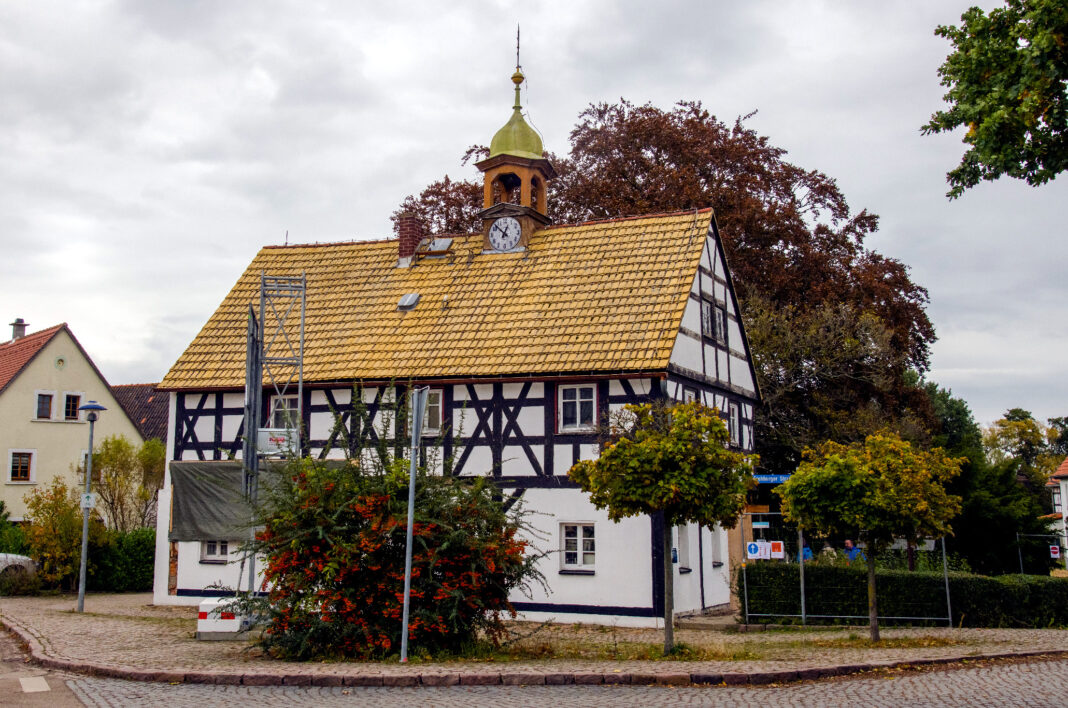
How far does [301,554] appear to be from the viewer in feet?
49.5

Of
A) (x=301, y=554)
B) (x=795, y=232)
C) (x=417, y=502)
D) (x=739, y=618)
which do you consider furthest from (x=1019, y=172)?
(x=795, y=232)

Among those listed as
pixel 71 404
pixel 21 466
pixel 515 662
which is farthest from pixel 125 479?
pixel 515 662

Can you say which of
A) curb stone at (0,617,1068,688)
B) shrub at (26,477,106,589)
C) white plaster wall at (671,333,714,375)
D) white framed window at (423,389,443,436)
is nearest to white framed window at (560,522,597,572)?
white framed window at (423,389,443,436)

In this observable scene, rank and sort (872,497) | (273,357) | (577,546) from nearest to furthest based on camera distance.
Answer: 1. (872,497)
2. (577,546)
3. (273,357)

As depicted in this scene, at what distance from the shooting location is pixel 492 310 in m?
25.9

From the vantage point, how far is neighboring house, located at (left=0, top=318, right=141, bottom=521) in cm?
4081

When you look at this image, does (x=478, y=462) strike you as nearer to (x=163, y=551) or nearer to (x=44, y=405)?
(x=163, y=551)

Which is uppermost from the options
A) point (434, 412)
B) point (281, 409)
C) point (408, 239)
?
point (408, 239)

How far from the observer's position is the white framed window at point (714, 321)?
25534 mm

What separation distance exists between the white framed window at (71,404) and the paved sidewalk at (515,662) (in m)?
23.1

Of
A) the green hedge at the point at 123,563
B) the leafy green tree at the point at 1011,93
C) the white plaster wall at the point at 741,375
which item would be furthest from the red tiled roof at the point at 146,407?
the leafy green tree at the point at 1011,93

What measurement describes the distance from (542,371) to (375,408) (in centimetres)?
432

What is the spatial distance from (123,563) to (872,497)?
2335cm

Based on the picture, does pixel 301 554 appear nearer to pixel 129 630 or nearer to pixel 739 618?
pixel 129 630
